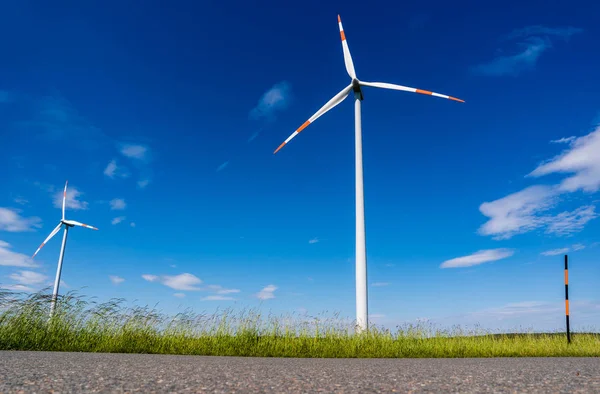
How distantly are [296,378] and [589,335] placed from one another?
1328cm

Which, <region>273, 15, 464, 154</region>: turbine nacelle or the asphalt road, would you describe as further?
<region>273, 15, 464, 154</region>: turbine nacelle

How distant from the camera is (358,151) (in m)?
14.6

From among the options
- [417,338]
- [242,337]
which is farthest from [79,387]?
[417,338]

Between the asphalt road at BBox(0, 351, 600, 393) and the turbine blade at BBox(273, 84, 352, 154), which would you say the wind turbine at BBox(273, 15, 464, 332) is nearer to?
the turbine blade at BBox(273, 84, 352, 154)

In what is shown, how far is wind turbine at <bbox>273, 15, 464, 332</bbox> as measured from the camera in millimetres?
12609

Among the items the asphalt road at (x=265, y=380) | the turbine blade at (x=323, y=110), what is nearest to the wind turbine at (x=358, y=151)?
the turbine blade at (x=323, y=110)

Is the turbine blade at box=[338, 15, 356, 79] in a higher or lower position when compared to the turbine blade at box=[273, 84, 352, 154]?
higher

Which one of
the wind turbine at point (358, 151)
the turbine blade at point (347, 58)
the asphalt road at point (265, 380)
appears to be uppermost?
the turbine blade at point (347, 58)

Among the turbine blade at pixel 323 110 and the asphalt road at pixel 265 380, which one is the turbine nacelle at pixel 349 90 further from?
the asphalt road at pixel 265 380

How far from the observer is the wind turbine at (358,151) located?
12.6 metres

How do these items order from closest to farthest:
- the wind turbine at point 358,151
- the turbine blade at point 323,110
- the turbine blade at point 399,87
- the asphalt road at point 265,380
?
the asphalt road at point 265,380 → the wind turbine at point 358,151 → the turbine blade at point 399,87 → the turbine blade at point 323,110

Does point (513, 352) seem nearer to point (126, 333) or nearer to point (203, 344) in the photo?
point (203, 344)

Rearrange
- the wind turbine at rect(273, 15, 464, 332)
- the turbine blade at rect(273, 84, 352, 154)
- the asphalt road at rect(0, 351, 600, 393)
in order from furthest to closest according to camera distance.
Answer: the turbine blade at rect(273, 84, 352, 154)
the wind turbine at rect(273, 15, 464, 332)
the asphalt road at rect(0, 351, 600, 393)

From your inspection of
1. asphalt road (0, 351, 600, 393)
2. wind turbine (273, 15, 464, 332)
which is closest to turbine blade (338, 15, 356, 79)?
wind turbine (273, 15, 464, 332)
